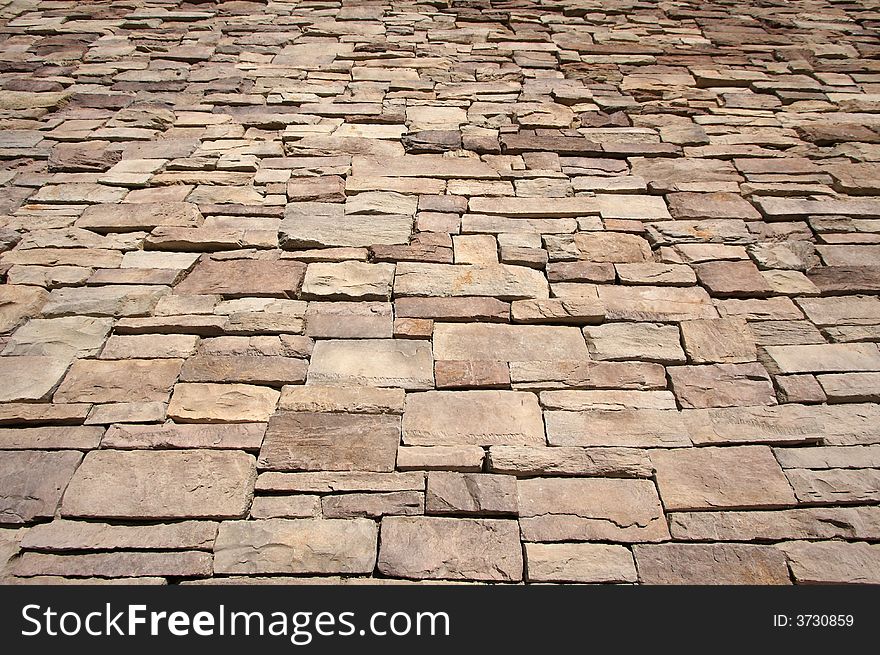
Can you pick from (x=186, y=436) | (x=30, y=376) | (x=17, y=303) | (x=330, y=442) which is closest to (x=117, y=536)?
(x=186, y=436)

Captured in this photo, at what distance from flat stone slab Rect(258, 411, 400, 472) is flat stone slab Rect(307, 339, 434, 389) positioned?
137mm

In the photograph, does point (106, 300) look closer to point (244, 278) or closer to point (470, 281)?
point (244, 278)

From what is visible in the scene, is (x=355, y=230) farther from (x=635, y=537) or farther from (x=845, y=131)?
(x=845, y=131)

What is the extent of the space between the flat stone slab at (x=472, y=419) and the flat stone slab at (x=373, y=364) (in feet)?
0.26

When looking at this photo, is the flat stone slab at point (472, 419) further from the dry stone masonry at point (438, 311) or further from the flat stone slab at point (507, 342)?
the flat stone slab at point (507, 342)

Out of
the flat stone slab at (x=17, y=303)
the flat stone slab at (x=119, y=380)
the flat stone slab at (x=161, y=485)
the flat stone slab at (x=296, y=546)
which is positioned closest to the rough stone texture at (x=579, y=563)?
the flat stone slab at (x=296, y=546)

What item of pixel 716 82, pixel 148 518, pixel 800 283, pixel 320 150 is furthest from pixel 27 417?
pixel 716 82

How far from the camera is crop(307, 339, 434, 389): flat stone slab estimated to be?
1.95 m

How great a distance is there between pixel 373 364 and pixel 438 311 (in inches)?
13.3

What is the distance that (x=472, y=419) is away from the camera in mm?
1856

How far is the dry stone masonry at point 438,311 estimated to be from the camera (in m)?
1.63

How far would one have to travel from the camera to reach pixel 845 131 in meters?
3.15

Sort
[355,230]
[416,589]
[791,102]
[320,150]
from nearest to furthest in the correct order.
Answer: [416,589] < [355,230] < [320,150] < [791,102]

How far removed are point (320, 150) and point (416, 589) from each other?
2173 mm
